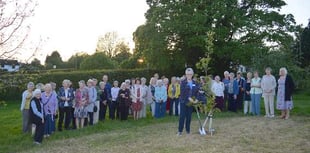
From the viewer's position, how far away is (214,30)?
26.3m

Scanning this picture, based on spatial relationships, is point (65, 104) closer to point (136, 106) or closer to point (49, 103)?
point (49, 103)

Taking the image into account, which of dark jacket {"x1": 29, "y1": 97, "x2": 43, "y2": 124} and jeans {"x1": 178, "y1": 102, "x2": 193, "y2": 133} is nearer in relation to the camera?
dark jacket {"x1": 29, "y1": 97, "x2": 43, "y2": 124}

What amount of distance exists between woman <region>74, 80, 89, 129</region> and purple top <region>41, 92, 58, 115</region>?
1.37 m

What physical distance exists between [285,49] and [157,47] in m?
8.94

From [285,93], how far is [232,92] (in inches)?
109

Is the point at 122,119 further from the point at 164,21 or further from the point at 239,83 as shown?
the point at 164,21

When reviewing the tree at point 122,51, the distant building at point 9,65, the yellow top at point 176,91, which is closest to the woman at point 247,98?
the yellow top at point 176,91

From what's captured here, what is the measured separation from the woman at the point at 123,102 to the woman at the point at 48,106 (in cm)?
363

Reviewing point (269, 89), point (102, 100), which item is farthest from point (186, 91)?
point (269, 89)

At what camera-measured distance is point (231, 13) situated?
87.2 ft

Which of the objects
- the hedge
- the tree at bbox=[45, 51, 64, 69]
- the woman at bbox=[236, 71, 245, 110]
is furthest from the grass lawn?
the tree at bbox=[45, 51, 64, 69]

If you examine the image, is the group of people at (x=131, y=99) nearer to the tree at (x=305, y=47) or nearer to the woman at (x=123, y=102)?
the woman at (x=123, y=102)

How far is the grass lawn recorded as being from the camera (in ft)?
30.7

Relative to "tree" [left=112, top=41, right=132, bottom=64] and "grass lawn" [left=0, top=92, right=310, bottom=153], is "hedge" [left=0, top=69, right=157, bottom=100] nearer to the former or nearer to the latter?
"grass lawn" [left=0, top=92, right=310, bottom=153]
